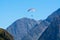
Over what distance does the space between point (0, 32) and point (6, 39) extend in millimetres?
3192

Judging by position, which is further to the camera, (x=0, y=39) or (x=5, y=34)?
(x=5, y=34)

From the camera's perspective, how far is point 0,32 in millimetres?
80938

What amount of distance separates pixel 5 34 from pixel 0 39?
632cm

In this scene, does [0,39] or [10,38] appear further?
[10,38]

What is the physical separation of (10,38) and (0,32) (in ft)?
13.3

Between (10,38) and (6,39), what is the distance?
7.78 ft

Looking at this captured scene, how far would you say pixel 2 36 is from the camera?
80.2 m

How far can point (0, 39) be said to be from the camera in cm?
7650

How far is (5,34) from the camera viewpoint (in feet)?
271

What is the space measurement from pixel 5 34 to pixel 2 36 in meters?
2.60

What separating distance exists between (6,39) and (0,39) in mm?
3951

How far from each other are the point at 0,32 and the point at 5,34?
2.39m

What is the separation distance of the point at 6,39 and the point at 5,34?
2.98m

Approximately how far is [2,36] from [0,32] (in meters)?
1.67
